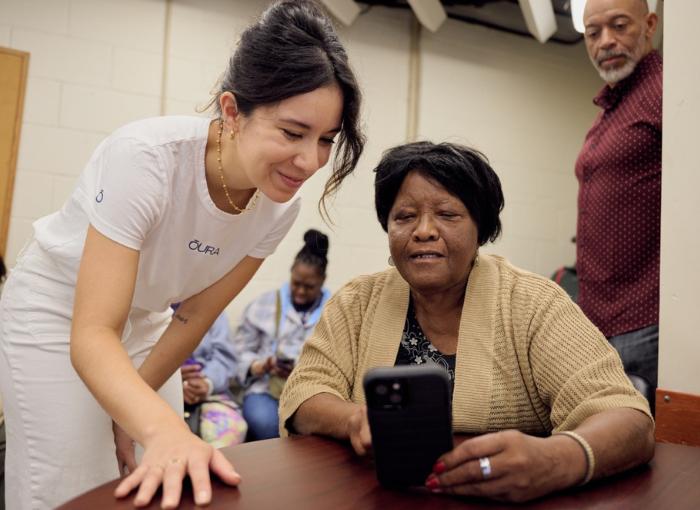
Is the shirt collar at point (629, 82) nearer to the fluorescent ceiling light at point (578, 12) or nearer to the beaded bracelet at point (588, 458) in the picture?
the fluorescent ceiling light at point (578, 12)

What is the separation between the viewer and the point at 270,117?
1143mm

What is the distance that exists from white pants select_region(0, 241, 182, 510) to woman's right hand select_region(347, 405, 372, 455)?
1.79 feet

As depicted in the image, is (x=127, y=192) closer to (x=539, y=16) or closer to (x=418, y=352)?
(x=418, y=352)

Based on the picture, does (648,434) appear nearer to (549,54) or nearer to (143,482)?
(143,482)

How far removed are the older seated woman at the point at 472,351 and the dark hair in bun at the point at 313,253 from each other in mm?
1707

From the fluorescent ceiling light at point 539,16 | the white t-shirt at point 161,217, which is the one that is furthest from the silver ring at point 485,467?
the fluorescent ceiling light at point 539,16

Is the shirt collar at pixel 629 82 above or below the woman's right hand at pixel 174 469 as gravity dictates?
above

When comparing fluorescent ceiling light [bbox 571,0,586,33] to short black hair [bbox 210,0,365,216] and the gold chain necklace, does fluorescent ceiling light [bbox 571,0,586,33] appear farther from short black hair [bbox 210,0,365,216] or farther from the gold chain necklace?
the gold chain necklace

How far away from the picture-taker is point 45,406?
4.03 ft

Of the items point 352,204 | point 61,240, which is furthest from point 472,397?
point 352,204

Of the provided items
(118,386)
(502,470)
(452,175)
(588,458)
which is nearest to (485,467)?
(502,470)

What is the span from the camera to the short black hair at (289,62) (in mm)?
1137

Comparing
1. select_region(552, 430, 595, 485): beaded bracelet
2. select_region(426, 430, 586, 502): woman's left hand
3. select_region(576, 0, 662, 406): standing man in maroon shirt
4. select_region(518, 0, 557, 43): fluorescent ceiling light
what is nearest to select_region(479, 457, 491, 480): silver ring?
select_region(426, 430, 586, 502): woman's left hand

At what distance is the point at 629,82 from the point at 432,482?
1614 mm
